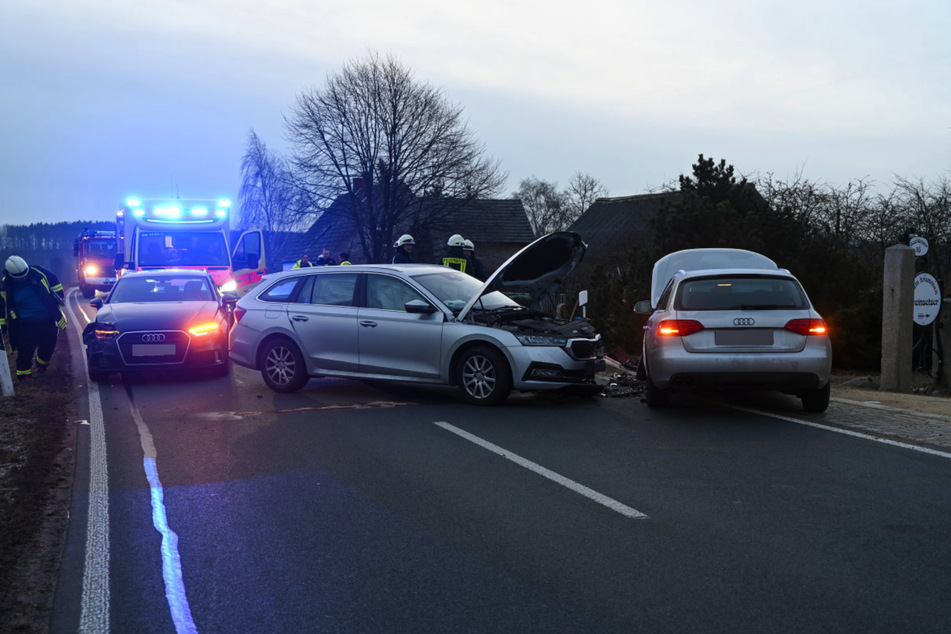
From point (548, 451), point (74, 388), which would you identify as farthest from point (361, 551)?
point (74, 388)

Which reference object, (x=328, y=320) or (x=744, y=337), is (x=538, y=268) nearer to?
(x=328, y=320)

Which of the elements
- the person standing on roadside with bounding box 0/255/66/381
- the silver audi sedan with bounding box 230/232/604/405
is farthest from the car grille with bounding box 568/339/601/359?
the person standing on roadside with bounding box 0/255/66/381

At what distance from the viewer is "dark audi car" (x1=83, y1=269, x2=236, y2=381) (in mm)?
12422

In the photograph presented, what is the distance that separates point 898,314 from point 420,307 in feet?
24.5

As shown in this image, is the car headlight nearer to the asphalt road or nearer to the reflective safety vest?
the asphalt road

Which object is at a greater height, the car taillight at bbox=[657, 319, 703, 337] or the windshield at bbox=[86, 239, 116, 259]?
the windshield at bbox=[86, 239, 116, 259]

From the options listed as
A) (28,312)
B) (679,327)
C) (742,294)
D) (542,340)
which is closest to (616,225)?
(28,312)

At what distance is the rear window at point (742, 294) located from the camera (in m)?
9.37

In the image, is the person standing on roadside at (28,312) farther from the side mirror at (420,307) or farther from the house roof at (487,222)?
the house roof at (487,222)

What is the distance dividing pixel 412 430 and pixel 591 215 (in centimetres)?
4741

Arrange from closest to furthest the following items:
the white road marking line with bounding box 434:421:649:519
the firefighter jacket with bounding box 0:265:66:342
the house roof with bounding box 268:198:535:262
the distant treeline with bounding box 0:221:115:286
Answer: the white road marking line with bounding box 434:421:649:519
the firefighter jacket with bounding box 0:265:66:342
the house roof with bounding box 268:198:535:262
the distant treeline with bounding box 0:221:115:286

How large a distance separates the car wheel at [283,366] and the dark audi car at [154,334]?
1498mm

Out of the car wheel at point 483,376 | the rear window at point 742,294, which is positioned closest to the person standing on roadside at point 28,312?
the car wheel at point 483,376

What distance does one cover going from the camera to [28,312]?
1341cm
